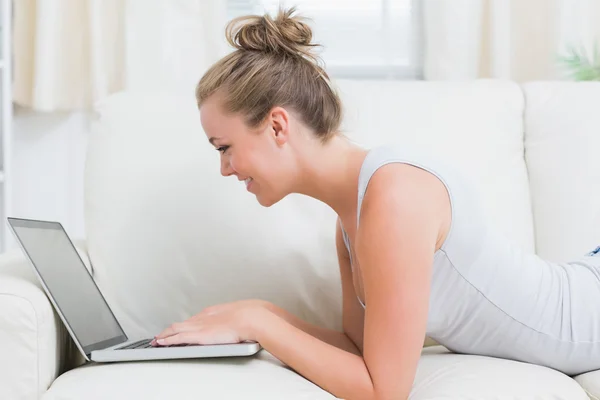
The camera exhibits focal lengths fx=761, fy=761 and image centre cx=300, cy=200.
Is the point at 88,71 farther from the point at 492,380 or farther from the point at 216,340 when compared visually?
the point at 492,380

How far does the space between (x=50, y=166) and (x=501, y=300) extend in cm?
187

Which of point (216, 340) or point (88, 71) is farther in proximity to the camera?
point (88, 71)

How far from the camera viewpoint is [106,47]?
8.38ft

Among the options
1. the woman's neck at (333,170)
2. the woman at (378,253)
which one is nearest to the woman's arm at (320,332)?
the woman at (378,253)

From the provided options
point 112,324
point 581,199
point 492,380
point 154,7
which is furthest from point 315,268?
point 154,7

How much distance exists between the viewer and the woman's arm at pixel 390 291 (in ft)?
3.68

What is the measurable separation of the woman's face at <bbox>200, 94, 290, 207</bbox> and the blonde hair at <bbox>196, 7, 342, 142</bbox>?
0.05ft

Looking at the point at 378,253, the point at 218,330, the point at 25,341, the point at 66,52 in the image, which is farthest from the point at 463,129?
the point at 66,52

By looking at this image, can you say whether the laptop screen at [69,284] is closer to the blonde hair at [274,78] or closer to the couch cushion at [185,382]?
the couch cushion at [185,382]

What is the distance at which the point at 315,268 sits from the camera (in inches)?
63.7

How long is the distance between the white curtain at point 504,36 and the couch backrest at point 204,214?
88 cm

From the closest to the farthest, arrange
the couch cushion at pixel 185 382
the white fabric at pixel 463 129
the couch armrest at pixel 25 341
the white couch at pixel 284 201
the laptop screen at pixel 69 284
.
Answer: the couch cushion at pixel 185 382
the couch armrest at pixel 25 341
the laptop screen at pixel 69 284
the white couch at pixel 284 201
the white fabric at pixel 463 129

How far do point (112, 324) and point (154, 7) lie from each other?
4.52ft

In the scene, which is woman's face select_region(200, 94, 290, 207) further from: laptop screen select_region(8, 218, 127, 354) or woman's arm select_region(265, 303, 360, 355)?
laptop screen select_region(8, 218, 127, 354)
